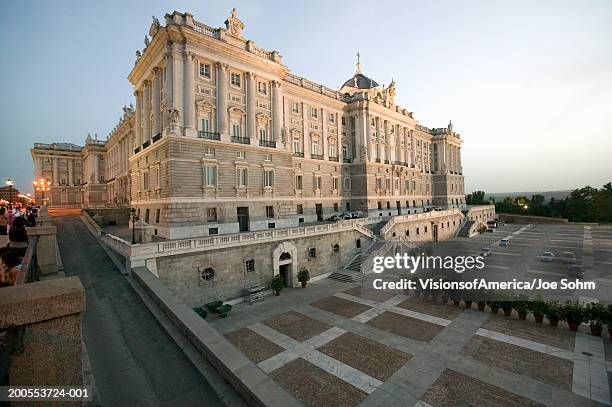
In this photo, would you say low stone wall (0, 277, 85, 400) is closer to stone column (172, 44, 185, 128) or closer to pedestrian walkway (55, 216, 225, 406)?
pedestrian walkway (55, 216, 225, 406)

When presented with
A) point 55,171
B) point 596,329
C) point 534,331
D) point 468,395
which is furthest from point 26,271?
point 55,171

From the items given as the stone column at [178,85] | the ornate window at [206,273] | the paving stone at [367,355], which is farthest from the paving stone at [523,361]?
the stone column at [178,85]

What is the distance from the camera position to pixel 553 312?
1620cm

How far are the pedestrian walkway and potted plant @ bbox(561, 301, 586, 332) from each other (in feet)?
65.9

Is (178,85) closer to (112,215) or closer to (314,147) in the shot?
(314,147)

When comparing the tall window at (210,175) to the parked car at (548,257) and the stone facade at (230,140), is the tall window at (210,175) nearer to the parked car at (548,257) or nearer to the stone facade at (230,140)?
the stone facade at (230,140)

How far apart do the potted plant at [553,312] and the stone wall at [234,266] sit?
59.4 ft

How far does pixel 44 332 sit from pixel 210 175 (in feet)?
79.0

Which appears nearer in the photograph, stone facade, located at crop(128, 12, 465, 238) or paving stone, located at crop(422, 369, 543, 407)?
paving stone, located at crop(422, 369, 543, 407)

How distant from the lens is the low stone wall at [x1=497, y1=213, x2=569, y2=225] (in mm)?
72375

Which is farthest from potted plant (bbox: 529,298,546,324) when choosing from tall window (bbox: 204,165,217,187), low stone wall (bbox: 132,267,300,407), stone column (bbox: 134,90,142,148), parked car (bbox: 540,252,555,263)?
stone column (bbox: 134,90,142,148)

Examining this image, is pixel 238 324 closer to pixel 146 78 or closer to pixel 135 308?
pixel 135 308

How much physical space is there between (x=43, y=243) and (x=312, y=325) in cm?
1499

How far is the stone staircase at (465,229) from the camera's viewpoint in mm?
55006
